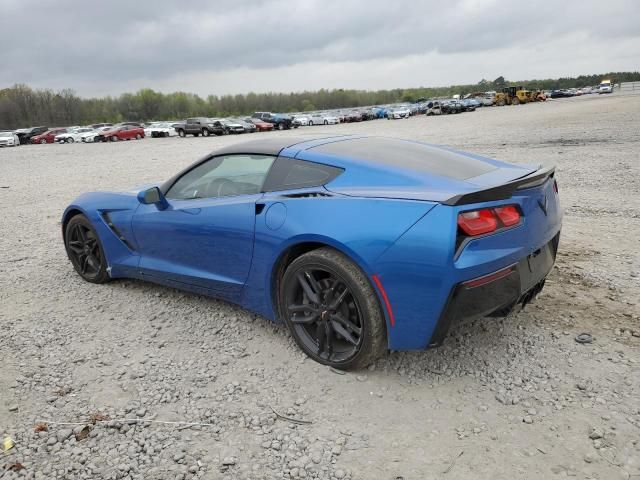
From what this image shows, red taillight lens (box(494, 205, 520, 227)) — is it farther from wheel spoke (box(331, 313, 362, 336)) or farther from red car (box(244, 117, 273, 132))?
red car (box(244, 117, 273, 132))

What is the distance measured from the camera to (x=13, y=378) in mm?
3258

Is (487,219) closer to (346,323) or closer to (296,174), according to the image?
(346,323)

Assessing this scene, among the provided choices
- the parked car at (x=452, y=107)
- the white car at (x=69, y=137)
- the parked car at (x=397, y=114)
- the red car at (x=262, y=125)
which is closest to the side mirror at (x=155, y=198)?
the red car at (x=262, y=125)

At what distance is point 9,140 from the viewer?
140ft

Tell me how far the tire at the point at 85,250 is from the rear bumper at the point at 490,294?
3310 mm

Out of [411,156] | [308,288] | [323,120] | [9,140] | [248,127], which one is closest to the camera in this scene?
[308,288]

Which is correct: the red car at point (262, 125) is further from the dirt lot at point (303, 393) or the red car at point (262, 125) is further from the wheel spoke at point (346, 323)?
the wheel spoke at point (346, 323)

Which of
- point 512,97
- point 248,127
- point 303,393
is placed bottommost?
point 303,393

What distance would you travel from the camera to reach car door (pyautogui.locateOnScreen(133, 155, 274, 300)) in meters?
3.48

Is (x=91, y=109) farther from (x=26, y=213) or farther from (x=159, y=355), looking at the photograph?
(x=159, y=355)

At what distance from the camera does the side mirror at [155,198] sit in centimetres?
399

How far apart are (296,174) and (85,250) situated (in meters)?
2.66

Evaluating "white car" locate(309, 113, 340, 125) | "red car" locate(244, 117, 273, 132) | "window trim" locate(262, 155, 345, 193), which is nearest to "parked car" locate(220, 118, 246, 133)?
"red car" locate(244, 117, 273, 132)

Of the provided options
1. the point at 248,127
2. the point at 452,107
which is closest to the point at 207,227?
the point at 248,127
